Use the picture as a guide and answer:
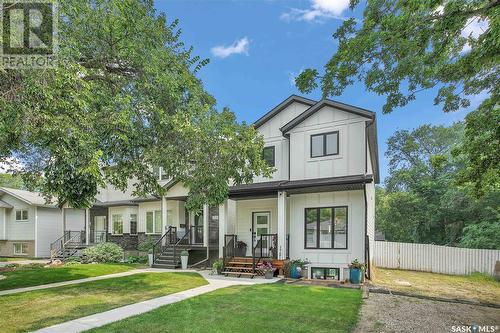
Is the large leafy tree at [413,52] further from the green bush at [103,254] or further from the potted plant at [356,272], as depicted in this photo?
the green bush at [103,254]

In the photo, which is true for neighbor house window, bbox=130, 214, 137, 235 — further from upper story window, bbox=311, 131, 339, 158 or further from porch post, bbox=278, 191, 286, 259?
upper story window, bbox=311, 131, 339, 158

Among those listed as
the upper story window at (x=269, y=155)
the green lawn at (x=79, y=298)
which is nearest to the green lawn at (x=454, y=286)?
the upper story window at (x=269, y=155)

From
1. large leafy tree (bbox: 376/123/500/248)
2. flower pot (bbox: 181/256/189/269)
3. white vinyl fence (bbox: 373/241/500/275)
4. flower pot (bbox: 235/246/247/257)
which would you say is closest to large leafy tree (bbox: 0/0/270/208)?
flower pot (bbox: 235/246/247/257)

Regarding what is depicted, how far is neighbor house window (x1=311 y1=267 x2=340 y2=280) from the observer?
49.1 feet

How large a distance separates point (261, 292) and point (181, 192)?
11.0 m

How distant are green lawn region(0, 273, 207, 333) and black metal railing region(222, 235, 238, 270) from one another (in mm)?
1871

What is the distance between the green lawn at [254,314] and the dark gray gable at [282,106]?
9.54 m

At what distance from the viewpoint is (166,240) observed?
67.1 feet

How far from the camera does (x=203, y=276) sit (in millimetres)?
14891

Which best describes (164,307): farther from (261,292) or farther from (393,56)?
(393,56)

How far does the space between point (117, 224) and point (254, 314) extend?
20363 millimetres

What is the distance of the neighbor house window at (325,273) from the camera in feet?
49.1

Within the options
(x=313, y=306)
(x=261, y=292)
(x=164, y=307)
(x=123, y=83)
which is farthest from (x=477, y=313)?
(x=123, y=83)
